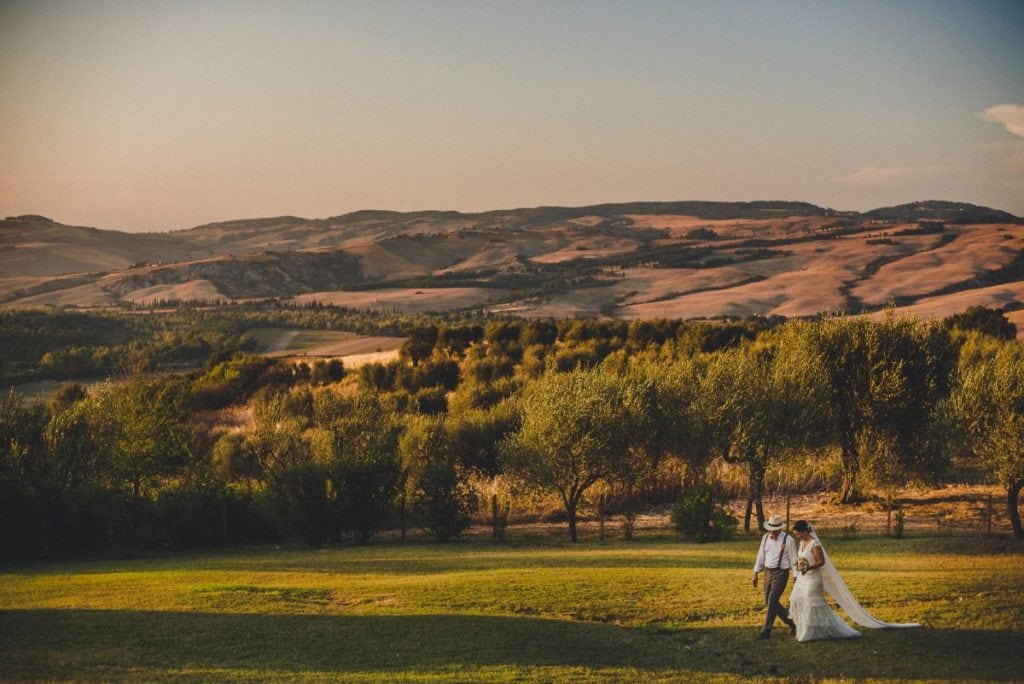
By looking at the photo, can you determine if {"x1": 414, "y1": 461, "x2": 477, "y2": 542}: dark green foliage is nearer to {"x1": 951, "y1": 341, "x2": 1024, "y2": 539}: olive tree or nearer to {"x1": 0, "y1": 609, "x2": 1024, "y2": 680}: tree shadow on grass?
{"x1": 0, "y1": 609, "x2": 1024, "y2": 680}: tree shadow on grass

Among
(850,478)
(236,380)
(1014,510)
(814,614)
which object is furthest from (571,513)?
(236,380)

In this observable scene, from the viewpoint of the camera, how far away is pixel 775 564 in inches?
789

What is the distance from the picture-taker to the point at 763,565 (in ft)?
66.3

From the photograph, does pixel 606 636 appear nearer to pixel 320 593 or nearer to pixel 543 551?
pixel 320 593

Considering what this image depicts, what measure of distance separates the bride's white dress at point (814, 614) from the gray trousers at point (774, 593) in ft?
1.06

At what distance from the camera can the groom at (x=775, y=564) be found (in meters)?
19.9

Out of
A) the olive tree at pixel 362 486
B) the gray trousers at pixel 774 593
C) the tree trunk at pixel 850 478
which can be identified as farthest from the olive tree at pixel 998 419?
the olive tree at pixel 362 486

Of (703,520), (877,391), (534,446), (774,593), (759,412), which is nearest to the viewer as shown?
(774,593)

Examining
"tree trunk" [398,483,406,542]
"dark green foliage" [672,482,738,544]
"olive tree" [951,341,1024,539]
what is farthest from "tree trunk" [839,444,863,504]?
"tree trunk" [398,483,406,542]

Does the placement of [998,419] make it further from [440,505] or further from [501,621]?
[501,621]

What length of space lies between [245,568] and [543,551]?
11.3 metres

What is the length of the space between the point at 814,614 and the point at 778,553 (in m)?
1.44

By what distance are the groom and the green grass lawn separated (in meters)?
0.56

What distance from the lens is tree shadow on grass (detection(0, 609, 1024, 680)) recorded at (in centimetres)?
1847
